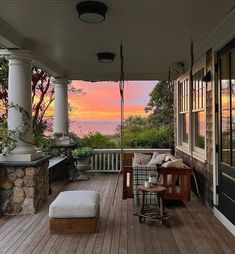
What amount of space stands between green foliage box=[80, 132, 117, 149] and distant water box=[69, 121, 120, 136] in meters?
0.29

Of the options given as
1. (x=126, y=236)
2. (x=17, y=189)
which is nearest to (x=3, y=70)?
(x=17, y=189)

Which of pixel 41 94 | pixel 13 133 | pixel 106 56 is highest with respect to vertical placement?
pixel 106 56

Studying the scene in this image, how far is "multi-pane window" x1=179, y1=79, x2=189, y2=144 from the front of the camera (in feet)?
23.7

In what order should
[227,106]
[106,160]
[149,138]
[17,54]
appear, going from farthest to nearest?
[149,138] < [106,160] < [17,54] < [227,106]

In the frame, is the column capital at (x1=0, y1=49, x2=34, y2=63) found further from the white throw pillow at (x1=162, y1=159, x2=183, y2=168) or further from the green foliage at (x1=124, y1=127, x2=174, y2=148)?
the green foliage at (x1=124, y1=127, x2=174, y2=148)

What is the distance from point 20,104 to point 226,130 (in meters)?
3.11

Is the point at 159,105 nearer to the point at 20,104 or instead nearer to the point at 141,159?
the point at 141,159

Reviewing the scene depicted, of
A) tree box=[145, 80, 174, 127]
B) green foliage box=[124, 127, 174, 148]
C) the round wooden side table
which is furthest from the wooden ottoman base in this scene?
tree box=[145, 80, 174, 127]

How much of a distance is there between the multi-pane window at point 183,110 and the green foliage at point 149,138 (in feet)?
6.43

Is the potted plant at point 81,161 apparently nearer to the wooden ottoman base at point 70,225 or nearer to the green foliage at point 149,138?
the green foliage at point 149,138

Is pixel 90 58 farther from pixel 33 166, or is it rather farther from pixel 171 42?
pixel 33 166

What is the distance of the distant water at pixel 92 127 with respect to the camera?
1021 centimetres

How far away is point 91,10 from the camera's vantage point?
3379mm

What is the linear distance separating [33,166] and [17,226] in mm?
924
